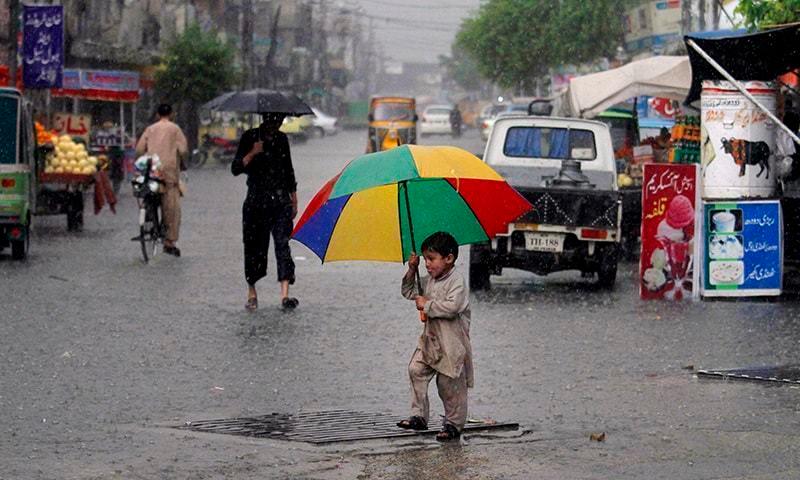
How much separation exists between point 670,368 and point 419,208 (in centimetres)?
318

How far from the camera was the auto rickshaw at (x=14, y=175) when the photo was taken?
61.4ft

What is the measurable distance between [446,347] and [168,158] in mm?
12200

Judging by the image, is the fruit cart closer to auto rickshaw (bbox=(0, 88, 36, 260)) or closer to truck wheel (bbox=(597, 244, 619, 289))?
auto rickshaw (bbox=(0, 88, 36, 260))

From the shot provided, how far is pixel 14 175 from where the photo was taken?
62.0 feet

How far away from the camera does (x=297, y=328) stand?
1303 cm

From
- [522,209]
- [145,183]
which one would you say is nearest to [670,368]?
[522,209]

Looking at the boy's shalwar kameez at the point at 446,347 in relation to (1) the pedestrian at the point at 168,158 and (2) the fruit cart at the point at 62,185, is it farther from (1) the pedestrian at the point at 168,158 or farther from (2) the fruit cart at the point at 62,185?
(2) the fruit cart at the point at 62,185

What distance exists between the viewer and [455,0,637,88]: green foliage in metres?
65.4

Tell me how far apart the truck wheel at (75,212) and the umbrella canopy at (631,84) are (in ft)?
24.2

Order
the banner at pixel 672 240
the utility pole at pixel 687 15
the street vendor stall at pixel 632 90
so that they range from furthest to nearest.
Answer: the utility pole at pixel 687 15, the street vendor stall at pixel 632 90, the banner at pixel 672 240

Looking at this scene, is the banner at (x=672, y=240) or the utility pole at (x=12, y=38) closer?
the banner at (x=672, y=240)

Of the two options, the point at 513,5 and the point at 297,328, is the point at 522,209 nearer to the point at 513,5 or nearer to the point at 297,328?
the point at 297,328

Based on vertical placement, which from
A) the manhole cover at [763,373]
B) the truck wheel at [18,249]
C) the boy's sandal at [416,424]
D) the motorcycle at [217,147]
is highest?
the motorcycle at [217,147]

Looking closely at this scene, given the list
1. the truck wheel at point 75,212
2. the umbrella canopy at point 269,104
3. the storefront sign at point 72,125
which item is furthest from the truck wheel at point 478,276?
the storefront sign at point 72,125
